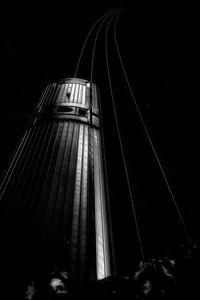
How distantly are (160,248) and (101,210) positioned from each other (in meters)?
1.11

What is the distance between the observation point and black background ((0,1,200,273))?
2664 millimetres

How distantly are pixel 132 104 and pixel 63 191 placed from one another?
3.76 m

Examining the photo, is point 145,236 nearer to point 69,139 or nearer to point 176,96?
point 69,139

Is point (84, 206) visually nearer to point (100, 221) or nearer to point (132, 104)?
point (100, 221)

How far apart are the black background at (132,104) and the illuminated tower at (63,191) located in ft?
2.78

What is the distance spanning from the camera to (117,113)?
470cm

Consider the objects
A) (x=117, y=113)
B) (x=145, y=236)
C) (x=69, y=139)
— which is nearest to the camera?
(x=69, y=139)

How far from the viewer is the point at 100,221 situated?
1720 mm

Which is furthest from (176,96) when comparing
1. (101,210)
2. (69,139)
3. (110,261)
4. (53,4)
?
(53,4)

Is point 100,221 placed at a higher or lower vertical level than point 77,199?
lower

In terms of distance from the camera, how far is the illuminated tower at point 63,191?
144 cm

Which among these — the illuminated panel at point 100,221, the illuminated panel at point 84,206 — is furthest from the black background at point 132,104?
the illuminated panel at point 84,206

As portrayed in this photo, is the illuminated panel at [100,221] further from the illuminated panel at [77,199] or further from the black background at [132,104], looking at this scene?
the black background at [132,104]

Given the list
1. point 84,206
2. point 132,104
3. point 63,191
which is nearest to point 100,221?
point 84,206
